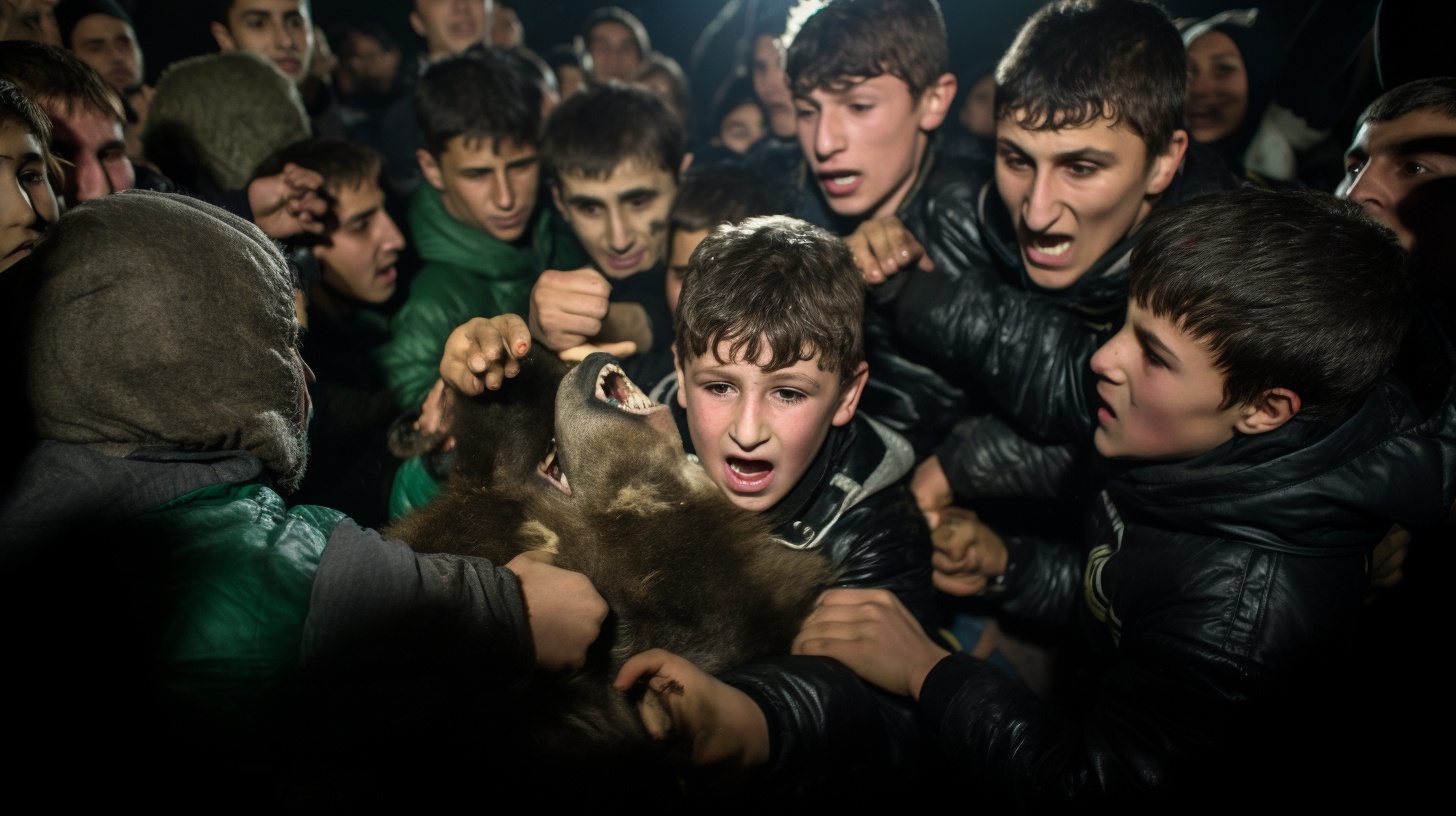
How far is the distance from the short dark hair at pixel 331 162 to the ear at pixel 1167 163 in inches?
114

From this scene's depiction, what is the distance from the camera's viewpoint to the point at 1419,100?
6.59ft

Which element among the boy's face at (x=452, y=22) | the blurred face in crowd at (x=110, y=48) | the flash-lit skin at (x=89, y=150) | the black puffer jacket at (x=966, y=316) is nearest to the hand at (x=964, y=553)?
the black puffer jacket at (x=966, y=316)

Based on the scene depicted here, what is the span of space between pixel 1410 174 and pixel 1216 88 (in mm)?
1889

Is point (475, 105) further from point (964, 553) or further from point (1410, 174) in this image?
point (1410, 174)

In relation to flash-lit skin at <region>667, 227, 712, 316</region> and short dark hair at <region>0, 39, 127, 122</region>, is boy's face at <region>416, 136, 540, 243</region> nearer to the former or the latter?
flash-lit skin at <region>667, 227, 712, 316</region>

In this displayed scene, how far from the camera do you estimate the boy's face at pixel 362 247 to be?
9.22ft

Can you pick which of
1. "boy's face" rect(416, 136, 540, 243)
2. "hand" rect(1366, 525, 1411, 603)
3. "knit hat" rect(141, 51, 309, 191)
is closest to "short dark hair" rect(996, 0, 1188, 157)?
"hand" rect(1366, 525, 1411, 603)

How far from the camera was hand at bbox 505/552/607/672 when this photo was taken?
1435mm

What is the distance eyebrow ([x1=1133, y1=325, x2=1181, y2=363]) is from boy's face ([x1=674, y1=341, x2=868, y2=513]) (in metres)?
0.75

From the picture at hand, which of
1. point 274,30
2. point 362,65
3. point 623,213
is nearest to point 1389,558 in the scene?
point 623,213

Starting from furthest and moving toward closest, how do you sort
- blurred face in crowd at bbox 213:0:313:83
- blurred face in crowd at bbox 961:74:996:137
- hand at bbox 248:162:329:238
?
1. blurred face in crowd at bbox 961:74:996:137
2. blurred face in crowd at bbox 213:0:313:83
3. hand at bbox 248:162:329:238

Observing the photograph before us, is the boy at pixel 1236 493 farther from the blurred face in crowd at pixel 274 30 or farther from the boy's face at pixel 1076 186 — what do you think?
the blurred face in crowd at pixel 274 30

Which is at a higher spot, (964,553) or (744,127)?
(744,127)

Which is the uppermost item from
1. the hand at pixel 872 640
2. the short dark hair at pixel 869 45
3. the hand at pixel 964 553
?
the short dark hair at pixel 869 45
